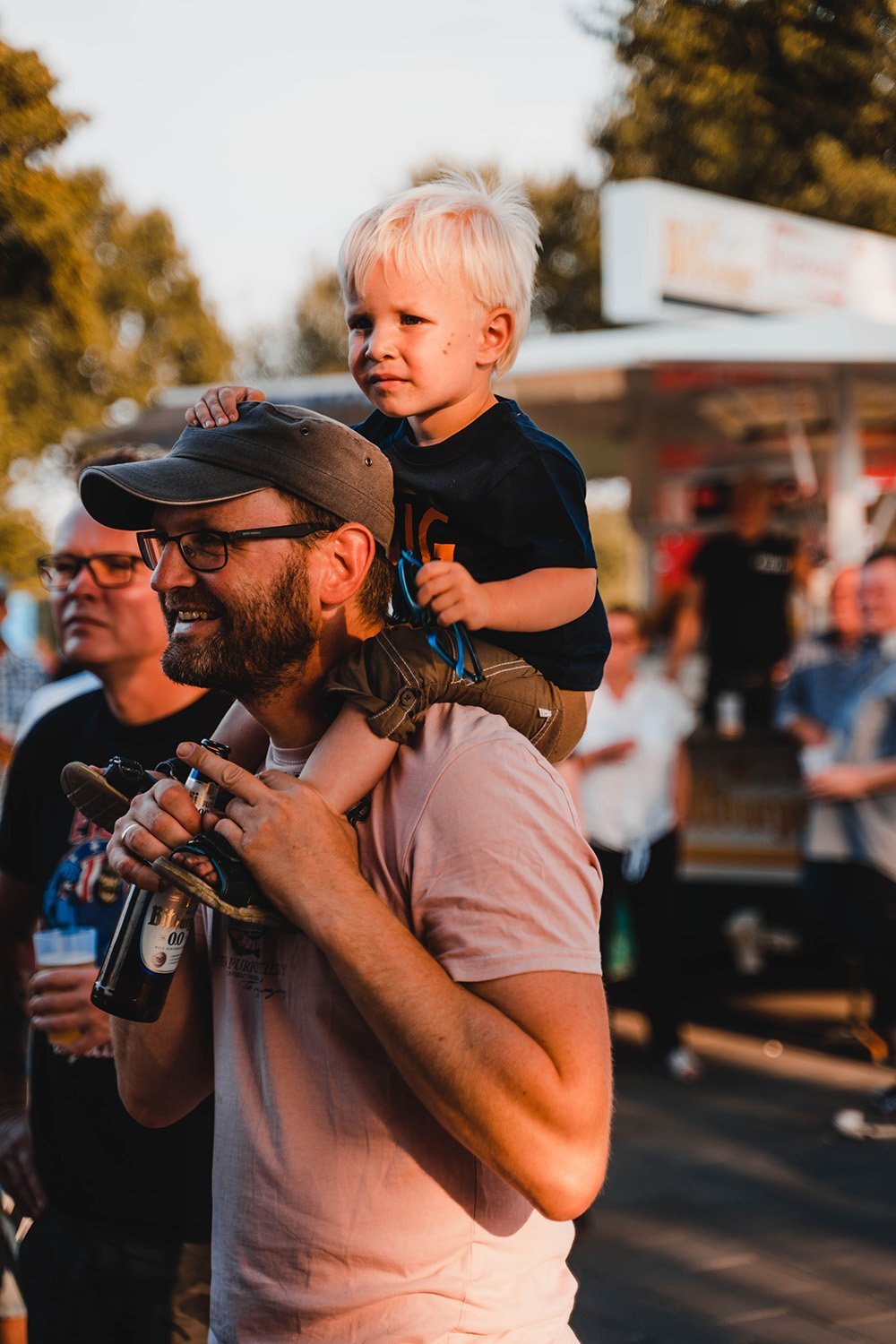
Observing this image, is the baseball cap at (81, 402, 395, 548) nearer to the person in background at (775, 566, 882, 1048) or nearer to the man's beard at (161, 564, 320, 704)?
the man's beard at (161, 564, 320, 704)

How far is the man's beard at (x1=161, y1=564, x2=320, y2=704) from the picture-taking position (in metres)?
1.98

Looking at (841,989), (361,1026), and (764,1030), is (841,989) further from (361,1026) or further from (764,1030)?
(361,1026)

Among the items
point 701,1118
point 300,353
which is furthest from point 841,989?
point 300,353

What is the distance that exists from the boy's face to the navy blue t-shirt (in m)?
0.13

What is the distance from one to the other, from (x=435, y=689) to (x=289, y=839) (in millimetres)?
328

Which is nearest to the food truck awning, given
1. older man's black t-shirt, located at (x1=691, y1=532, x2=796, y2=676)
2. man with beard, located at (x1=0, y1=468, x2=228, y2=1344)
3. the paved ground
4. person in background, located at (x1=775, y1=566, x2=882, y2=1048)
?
older man's black t-shirt, located at (x1=691, y1=532, x2=796, y2=676)

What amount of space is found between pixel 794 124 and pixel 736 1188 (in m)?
3.97

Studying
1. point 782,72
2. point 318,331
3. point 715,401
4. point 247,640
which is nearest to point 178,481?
point 247,640

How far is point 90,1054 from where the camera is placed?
2770 millimetres

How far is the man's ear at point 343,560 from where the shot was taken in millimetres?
2043

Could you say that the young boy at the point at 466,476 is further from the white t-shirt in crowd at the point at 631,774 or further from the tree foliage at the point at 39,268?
the white t-shirt in crowd at the point at 631,774

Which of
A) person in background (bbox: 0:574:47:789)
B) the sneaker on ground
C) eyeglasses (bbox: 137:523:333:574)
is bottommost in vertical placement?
the sneaker on ground

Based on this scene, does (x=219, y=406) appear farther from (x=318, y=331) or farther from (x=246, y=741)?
(x=318, y=331)

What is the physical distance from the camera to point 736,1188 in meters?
5.79
